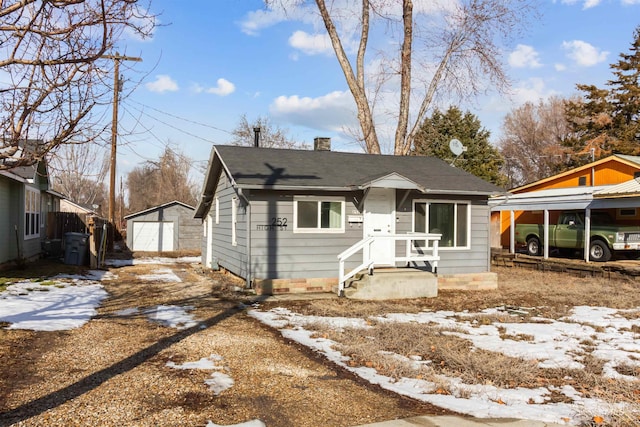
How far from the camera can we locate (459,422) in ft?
14.1

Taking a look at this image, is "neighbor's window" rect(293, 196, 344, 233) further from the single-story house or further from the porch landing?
the single-story house

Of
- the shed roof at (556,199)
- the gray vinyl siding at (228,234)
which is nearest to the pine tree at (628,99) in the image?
the shed roof at (556,199)

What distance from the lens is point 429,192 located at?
1272 centimetres

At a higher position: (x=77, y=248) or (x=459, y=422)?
(x=77, y=248)

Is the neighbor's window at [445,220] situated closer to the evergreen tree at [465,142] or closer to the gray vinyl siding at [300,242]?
the gray vinyl siding at [300,242]

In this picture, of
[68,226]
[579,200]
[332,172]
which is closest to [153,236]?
[68,226]

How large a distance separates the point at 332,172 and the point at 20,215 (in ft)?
33.0

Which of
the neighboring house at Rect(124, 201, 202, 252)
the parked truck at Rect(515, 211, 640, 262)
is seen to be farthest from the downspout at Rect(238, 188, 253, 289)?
the neighboring house at Rect(124, 201, 202, 252)

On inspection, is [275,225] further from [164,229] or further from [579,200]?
[164,229]

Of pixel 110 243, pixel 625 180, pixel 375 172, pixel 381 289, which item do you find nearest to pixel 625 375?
pixel 381 289

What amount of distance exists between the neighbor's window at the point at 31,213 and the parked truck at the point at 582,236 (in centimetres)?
1875

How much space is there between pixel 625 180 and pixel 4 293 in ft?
66.3

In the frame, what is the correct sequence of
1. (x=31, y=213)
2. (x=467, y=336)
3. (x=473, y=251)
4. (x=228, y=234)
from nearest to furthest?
(x=467, y=336) → (x=473, y=251) → (x=228, y=234) → (x=31, y=213)

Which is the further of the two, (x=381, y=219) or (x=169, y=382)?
(x=381, y=219)
